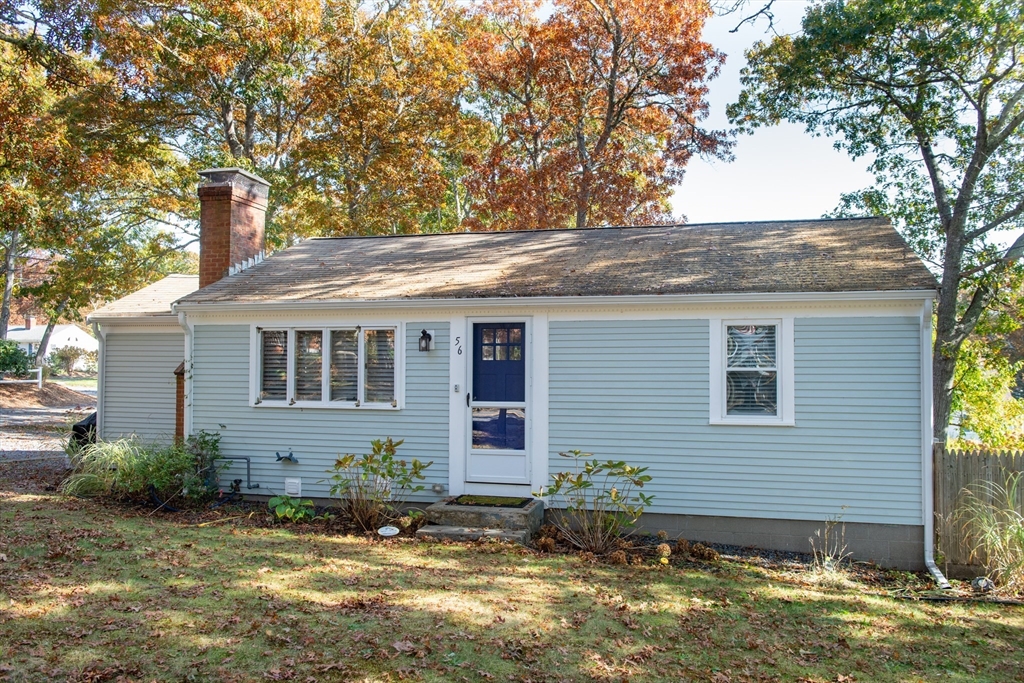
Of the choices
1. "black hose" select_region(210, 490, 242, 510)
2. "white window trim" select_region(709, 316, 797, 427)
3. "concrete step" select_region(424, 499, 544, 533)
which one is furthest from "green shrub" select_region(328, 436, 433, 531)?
"white window trim" select_region(709, 316, 797, 427)

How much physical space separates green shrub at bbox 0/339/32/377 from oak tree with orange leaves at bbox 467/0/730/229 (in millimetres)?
22209

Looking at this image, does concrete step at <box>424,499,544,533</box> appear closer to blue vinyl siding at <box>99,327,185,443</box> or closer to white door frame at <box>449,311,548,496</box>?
white door frame at <box>449,311,548,496</box>

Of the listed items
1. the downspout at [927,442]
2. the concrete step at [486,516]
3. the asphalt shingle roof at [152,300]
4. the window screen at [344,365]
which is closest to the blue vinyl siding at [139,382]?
the asphalt shingle roof at [152,300]

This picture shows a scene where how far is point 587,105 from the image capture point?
23.3 meters

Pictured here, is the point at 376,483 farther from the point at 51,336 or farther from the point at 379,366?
the point at 51,336

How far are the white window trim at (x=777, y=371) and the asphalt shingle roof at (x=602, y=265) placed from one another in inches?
17.9

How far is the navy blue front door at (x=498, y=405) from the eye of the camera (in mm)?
9180

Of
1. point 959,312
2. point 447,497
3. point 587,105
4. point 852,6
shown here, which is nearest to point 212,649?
point 447,497

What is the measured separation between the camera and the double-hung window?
966 centimetres

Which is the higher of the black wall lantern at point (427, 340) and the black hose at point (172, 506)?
the black wall lantern at point (427, 340)

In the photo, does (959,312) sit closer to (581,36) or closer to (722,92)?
(722,92)

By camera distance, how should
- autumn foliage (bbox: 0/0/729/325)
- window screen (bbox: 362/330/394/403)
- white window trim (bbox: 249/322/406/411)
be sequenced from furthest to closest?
autumn foliage (bbox: 0/0/729/325)
window screen (bbox: 362/330/394/403)
white window trim (bbox: 249/322/406/411)

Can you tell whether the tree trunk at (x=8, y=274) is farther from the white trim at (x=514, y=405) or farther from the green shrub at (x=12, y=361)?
the white trim at (x=514, y=405)

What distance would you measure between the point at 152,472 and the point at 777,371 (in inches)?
319
